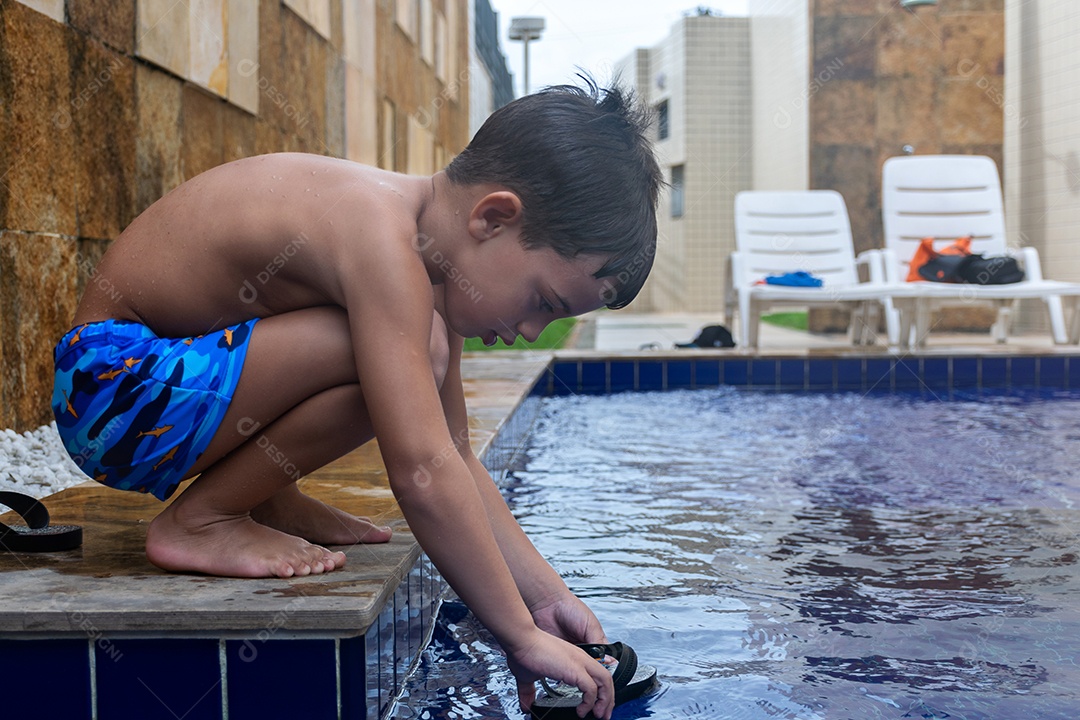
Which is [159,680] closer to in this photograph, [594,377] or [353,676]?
[353,676]

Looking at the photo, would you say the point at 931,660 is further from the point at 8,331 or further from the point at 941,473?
the point at 8,331

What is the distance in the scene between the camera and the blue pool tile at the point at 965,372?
5.30m

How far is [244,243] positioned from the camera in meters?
1.27

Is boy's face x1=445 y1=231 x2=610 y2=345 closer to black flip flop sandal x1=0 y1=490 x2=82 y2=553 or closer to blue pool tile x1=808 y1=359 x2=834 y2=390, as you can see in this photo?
black flip flop sandal x1=0 y1=490 x2=82 y2=553

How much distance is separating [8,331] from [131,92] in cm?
83

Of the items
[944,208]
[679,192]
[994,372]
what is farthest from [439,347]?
[679,192]

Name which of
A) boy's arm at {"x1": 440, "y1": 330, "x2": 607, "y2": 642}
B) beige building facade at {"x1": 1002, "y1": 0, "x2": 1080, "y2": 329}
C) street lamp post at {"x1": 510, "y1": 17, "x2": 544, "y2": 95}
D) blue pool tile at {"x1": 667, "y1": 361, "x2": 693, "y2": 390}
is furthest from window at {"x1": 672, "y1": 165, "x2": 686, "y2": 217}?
boy's arm at {"x1": 440, "y1": 330, "x2": 607, "y2": 642}

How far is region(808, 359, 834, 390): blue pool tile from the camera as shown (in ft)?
17.3

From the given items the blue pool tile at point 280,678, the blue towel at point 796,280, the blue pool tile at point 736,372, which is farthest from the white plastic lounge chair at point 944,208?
the blue pool tile at point 280,678

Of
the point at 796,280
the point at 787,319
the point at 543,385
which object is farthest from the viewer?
the point at 787,319

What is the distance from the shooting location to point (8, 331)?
2268 mm

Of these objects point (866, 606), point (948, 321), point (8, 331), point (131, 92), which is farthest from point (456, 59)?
point (866, 606)

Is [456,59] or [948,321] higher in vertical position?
[456,59]

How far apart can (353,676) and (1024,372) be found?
4.96 meters
